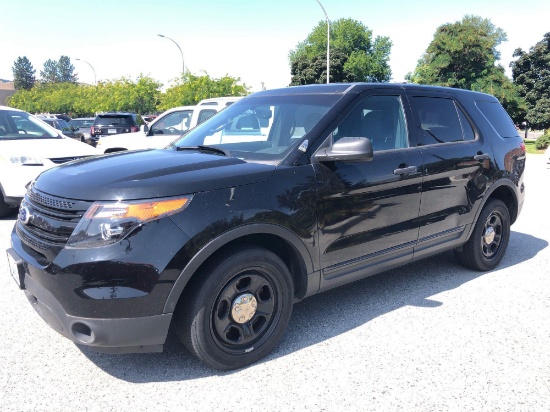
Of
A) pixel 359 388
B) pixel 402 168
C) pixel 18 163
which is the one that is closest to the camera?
pixel 359 388

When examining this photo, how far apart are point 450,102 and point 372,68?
65325 millimetres

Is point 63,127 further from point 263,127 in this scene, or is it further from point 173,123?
point 263,127

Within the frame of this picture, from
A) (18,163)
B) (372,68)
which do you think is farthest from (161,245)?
(372,68)

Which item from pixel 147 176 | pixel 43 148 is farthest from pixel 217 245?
pixel 43 148

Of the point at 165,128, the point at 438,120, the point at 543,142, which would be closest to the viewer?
the point at 438,120

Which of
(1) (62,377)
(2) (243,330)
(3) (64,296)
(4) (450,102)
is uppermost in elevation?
(4) (450,102)

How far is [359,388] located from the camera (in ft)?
9.30

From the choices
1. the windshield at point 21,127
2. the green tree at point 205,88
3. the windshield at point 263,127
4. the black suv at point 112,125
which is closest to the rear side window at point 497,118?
the windshield at point 263,127

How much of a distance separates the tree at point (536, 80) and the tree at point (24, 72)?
13807 centimetres

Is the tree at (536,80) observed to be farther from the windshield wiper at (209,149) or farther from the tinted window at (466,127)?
the windshield wiper at (209,149)

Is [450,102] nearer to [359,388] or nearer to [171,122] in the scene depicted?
[359,388]

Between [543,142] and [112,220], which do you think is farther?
[543,142]

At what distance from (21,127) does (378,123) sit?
6.34 metres

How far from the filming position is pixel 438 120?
4.38 metres
